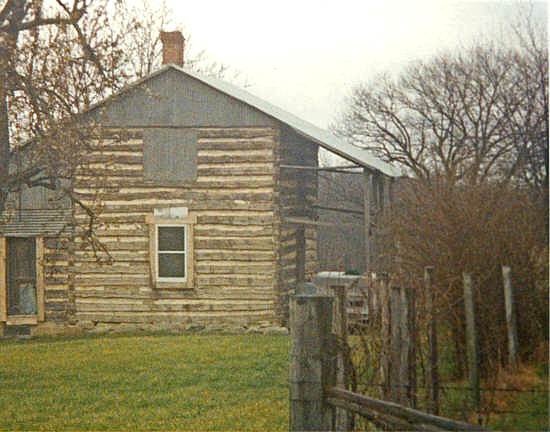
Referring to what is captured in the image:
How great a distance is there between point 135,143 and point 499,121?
5.63 ft

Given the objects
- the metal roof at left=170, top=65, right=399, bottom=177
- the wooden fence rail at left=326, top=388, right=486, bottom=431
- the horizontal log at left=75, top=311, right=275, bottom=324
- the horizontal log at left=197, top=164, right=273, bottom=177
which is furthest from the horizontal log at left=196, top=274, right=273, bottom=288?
the wooden fence rail at left=326, top=388, right=486, bottom=431

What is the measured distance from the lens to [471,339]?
3904 mm

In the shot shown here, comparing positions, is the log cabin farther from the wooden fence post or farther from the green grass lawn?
the wooden fence post

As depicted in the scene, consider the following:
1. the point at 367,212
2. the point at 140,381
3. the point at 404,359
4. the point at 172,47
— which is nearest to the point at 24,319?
the point at 140,381

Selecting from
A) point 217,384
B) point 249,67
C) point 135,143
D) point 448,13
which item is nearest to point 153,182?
point 135,143

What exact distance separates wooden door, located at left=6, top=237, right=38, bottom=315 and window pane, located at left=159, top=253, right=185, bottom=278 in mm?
629

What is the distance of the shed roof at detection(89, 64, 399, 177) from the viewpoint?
4.34 metres

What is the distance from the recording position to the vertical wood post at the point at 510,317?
3961 mm

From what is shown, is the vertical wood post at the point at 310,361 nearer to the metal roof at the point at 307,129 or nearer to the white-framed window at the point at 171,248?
the metal roof at the point at 307,129

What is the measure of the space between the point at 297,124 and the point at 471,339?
1276 millimetres

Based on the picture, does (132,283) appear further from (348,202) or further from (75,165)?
(348,202)

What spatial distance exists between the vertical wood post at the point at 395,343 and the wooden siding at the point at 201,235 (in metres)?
0.74

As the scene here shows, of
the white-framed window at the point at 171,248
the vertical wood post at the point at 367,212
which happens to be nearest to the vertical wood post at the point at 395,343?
the vertical wood post at the point at 367,212

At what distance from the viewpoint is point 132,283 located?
479 cm
